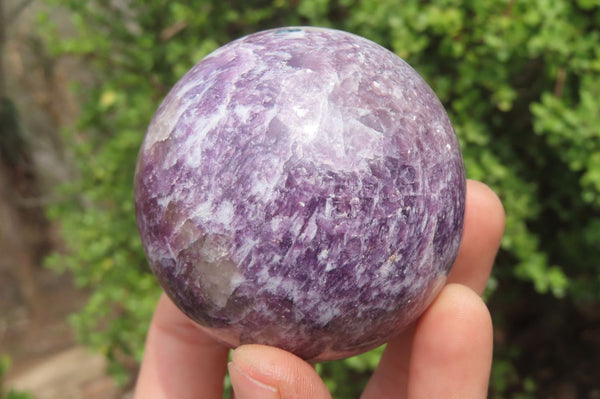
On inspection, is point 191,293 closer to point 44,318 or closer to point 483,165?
Result: point 483,165

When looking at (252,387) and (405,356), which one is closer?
(252,387)

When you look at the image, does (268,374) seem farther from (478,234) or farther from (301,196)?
(478,234)

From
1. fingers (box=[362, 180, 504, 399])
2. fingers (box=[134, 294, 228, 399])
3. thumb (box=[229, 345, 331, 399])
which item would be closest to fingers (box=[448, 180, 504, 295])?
fingers (box=[362, 180, 504, 399])

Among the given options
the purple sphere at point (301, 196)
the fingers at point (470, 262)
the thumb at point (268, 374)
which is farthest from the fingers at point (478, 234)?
the thumb at point (268, 374)

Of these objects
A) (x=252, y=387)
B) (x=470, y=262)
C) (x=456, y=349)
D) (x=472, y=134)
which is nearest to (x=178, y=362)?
(x=252, y=387)

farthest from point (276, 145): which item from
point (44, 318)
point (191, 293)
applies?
point (44, 318)

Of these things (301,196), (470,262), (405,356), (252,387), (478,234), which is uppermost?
(301,196)
